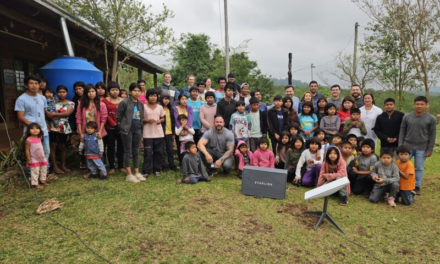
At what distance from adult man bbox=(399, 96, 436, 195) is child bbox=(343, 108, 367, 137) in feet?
2.21

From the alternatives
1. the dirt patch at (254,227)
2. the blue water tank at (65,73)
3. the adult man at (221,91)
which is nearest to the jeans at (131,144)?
the blue water tank at (65,73)

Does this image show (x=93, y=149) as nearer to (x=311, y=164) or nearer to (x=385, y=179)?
(x=311, y=164)

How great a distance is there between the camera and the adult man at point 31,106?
167 inches

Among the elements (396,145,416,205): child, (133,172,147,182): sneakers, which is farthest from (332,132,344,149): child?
(133,172,147,182): sneakers

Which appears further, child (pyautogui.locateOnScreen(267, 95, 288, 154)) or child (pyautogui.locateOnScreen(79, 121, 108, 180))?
child (pyautogui.locateOnScreen(267, 95, 288, 154))

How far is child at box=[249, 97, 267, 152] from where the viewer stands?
18.8 ft

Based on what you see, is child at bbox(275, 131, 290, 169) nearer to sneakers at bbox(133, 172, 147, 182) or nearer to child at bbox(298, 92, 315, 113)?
child at bbox(298, 92, 315, 113)

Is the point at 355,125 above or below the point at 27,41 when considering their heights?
below

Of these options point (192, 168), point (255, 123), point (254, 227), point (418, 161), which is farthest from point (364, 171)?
point (192, 168)

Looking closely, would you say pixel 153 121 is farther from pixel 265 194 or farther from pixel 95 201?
pixel 265 194

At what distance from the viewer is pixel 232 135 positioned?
5.44m

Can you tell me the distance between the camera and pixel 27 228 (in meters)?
3.15

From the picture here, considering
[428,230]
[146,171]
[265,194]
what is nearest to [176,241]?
[265,194]

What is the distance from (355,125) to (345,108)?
49 centimetres
